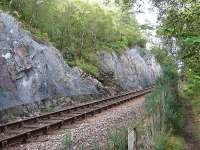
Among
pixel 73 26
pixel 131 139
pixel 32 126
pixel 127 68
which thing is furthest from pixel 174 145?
pixel 127 68

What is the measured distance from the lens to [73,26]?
35.5m

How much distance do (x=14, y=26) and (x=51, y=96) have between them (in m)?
4.29

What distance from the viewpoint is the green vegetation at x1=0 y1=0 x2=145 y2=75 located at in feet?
92.0

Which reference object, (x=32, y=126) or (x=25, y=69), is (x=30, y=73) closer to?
(x=25, y=69)

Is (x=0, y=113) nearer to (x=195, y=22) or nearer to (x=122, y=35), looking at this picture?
(x=195, y=22)

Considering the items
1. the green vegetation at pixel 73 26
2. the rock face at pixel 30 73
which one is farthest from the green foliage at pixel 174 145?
the green vegetation at pixel 73 26

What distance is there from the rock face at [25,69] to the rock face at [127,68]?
13.1m

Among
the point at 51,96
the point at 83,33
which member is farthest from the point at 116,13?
the point at 51,96

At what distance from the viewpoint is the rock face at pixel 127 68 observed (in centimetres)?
4085

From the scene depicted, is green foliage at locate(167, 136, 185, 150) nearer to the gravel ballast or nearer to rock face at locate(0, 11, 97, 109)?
the gravel ballast

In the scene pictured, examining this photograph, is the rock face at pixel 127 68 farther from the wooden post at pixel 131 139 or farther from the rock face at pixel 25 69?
the wooden post at pixel 131 139

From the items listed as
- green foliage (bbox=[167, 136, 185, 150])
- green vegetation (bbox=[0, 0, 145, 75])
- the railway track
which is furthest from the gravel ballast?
green vegetation (bbox=[0, 0, 145, 75])

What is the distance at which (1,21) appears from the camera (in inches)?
830

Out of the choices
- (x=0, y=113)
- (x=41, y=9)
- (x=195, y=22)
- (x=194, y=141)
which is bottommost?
(x=194, y=141)
